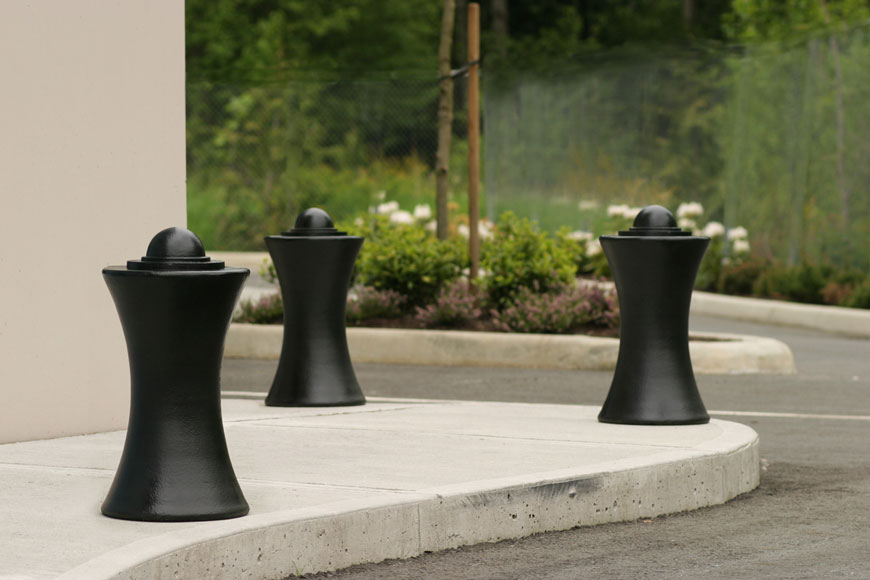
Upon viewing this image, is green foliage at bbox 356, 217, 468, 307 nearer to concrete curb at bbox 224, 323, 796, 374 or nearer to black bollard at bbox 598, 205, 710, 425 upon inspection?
concrete curb at bbox 224, 323, 796, 374

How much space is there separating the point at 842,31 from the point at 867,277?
2.99 metres

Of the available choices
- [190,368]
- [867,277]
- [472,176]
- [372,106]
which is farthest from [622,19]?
[190,368]

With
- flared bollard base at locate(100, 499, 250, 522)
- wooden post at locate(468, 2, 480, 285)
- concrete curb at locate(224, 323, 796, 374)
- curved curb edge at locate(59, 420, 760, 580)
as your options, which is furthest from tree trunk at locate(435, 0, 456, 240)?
flared bollard base at locate(100, 499, 250, 522)

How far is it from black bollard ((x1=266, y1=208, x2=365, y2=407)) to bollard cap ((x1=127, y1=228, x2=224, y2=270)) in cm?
320

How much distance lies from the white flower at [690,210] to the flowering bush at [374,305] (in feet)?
24.4

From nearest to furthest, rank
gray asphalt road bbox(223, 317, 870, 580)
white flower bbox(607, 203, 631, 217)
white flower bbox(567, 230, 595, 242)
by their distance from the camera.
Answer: gray asphalt road bbox(223, 317, 870, 580) < white flower bbox(607, 203, 631, 217) < white flower bbox(567, 230, 595, 242)

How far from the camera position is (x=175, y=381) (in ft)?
17.6

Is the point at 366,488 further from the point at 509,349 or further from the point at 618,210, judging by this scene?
the point at 618,210

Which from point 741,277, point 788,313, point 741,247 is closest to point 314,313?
point 788,313

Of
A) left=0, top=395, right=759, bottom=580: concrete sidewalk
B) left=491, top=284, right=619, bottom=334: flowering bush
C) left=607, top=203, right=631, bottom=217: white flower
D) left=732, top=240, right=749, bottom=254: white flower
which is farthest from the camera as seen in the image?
left=607, top=203, right=631, bottom=217: white flower

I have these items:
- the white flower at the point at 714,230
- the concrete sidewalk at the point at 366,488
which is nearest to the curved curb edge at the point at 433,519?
the concrete sidewalk at the point at 366,488

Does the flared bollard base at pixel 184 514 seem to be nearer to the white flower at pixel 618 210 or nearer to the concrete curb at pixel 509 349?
the concrete curb at pixel 509 349

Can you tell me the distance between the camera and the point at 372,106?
25.2 metres

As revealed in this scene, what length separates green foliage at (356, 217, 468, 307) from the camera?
45.6ft
